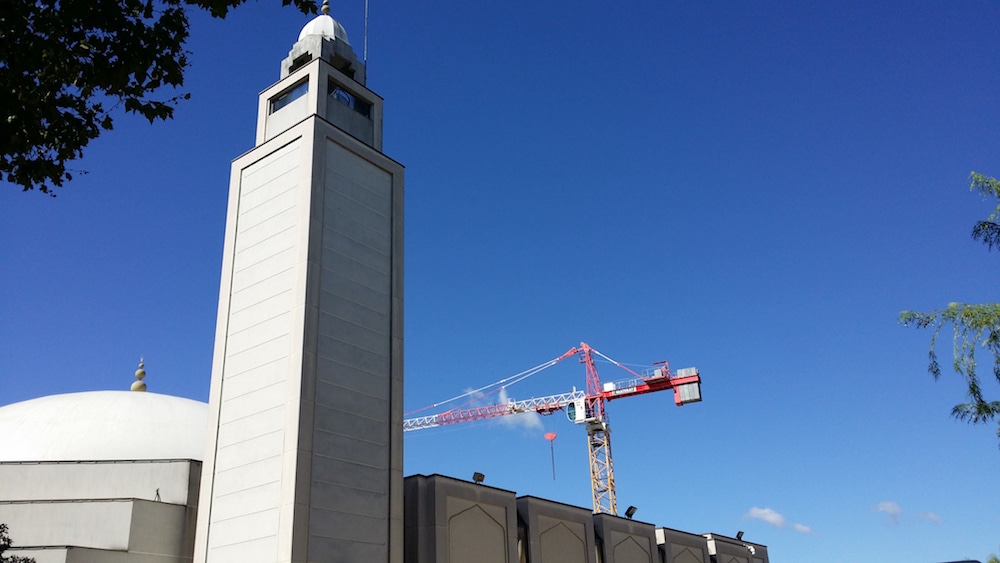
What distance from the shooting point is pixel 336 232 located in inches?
1254

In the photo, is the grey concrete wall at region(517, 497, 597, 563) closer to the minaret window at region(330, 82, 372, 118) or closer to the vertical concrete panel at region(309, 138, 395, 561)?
the vertical concrete panel at region(309, 138, 395, 561)

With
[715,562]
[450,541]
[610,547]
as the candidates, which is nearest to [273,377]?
[450,541]

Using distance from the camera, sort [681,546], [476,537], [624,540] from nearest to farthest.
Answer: [476,537]
[624,540]
[681,546]

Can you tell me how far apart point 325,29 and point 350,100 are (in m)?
3.87

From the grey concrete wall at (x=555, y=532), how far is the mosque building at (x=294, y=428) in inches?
3.1

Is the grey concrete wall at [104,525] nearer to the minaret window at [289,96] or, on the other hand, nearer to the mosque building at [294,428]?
the mosque building at [294,428]

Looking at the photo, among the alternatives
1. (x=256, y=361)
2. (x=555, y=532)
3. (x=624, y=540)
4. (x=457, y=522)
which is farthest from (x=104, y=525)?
(x=624, y=540)

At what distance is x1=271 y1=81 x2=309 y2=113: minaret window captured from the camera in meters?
35.1

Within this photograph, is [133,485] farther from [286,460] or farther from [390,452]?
[390,452]

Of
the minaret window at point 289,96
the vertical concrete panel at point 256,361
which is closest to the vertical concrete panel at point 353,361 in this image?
the vertical concrete panel at point 256,361

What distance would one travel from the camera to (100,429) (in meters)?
34.2

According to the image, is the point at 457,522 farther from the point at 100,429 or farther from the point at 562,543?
the point at 100,429

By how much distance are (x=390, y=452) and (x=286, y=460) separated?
4.44 meters

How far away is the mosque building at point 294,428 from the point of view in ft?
90.8
